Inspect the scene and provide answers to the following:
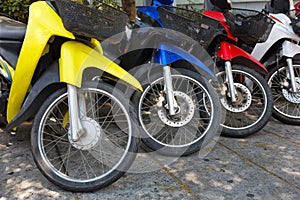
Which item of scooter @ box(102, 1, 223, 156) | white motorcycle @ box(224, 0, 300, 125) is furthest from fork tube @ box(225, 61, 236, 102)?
white motorcycle @ box(224, 0, 300, 125)


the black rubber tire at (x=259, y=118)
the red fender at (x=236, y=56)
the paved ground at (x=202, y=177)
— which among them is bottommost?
the paved ground at (x=202, y=177)

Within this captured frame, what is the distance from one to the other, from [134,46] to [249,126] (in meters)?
1.38

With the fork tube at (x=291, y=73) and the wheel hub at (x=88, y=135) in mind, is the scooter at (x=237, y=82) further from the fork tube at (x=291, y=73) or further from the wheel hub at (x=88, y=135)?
the wheel hub at (x=88, y=135)

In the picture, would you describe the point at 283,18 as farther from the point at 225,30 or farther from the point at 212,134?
the point at 212,134

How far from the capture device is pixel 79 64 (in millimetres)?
2221

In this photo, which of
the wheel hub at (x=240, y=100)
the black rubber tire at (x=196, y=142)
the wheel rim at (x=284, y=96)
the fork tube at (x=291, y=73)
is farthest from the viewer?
the wheel rim at (x=284, y=96)

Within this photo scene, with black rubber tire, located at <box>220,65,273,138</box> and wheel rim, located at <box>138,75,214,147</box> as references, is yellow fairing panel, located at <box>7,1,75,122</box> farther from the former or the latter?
black rubber tire, located at <box>220,65,273,138</box>

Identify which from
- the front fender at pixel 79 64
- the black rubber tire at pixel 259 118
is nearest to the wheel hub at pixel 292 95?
the black rubber tire at pixel 259 118

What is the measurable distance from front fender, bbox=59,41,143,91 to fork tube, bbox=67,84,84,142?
58 mm

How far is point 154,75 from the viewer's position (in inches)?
114

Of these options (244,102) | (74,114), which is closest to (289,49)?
(244,102)

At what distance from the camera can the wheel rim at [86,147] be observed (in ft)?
7.41

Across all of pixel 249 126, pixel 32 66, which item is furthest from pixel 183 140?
pixel 32 66

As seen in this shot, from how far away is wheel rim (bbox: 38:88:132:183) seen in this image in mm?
2260
